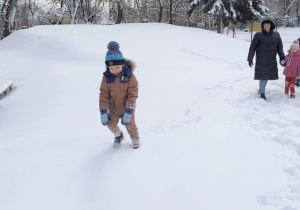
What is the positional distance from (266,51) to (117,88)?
381cm

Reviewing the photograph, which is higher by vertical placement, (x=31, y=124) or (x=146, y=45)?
(x=146, y=45)

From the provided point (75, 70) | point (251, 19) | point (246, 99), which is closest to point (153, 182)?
point (246, 99)

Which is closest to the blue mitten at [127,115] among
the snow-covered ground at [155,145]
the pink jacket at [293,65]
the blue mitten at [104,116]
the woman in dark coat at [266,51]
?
the blue mitten at [104,116]

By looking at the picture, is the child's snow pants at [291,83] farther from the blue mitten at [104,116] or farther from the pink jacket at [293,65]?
the blue mitten at [104,116]

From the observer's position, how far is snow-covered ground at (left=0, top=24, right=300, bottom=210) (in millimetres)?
2912

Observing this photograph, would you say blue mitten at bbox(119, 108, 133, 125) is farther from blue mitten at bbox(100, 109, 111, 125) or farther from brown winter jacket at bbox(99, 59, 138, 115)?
blue mitten at bbox(100, 109, 111, 125)

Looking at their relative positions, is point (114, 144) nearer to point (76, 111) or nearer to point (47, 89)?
point (76, 111)

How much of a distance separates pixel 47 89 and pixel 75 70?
1737 millimetres

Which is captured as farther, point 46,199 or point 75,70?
point 75,70

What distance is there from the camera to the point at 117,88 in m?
3.57

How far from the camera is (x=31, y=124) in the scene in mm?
5293

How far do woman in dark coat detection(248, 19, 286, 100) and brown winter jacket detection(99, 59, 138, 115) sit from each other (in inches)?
130

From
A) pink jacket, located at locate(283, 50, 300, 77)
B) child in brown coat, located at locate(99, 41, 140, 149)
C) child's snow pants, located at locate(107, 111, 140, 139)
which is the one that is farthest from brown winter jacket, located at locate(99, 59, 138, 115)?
pink jacket, located at locate(283, 50, 300, 77)

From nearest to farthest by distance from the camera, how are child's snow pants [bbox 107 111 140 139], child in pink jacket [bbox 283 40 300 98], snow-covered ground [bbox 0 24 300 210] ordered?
snow-covered ground [bbox 0 24 300 210]
child's snow pants [bbox 107 111 140 139]
child in pink jacket [bbox 283 40 300 98]
